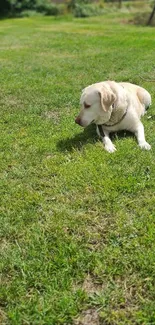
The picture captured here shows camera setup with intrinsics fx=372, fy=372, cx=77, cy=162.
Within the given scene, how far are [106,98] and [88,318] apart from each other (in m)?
2.60

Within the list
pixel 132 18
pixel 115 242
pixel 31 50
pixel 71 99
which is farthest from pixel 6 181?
pixel 132 18

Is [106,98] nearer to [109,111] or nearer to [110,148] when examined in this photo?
[109,111]

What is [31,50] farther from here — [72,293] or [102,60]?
[72,293]

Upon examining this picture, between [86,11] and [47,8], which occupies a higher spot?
[47,8]

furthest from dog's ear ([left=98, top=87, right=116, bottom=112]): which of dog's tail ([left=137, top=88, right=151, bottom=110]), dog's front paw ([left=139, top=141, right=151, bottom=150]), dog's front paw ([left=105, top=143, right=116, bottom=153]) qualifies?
dog's tail ([left=137, top=88, right=151, bottom=110])

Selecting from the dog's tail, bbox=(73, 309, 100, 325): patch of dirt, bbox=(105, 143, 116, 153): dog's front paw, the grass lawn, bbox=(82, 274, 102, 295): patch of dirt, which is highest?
the dog's tail

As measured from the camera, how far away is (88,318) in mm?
2322

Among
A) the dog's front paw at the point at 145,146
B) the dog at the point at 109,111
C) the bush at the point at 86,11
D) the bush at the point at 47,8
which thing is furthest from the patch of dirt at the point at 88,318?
the bush at the point at 47,8

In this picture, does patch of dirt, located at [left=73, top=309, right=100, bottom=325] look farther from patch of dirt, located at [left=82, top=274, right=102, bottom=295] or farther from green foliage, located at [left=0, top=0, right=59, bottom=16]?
green foliage, located at [left=0, top=0, right=59, bottom=16]

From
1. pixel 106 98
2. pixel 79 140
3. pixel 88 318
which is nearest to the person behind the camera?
pixel 88 318

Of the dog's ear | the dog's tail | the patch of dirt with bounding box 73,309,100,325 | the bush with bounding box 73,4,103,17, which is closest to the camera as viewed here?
the patch of dirt with bounding box 73,309,100,325

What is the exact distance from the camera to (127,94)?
4688mm

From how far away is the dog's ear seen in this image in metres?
4.25

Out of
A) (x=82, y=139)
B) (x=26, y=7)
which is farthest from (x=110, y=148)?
(x=26, y=7)
